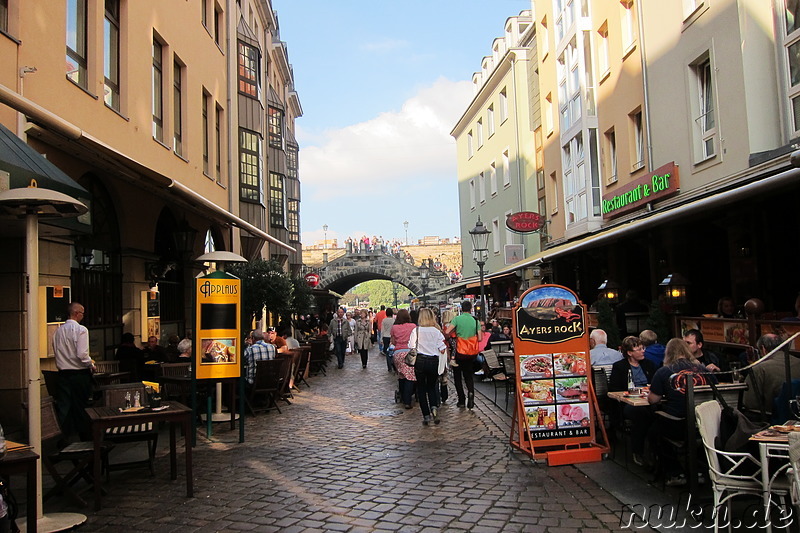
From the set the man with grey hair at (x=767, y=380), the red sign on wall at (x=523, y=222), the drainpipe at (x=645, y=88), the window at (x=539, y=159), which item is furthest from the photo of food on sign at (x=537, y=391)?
the window at (x=539, y=159)

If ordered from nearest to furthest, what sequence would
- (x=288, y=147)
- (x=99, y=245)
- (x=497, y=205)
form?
(x=99, y=245) < (x=497, y=205) < (x=288, y=147)

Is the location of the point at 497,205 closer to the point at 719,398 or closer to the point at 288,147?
the point at 288,147

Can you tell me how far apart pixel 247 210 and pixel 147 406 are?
635 inches

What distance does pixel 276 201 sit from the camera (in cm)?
→ 2758

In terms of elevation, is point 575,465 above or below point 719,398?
below

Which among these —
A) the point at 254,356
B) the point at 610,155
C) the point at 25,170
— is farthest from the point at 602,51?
the point at 25,170

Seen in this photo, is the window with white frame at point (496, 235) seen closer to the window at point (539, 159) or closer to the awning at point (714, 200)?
the window at point (539, 159)

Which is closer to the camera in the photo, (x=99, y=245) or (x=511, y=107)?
(x=99, y=245)

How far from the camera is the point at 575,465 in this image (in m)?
7.11

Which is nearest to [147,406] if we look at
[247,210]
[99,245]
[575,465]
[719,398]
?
[575,465]

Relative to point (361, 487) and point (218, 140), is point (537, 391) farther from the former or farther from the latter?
point (218, 140)

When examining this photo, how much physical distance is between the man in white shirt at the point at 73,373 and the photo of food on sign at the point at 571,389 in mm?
5270

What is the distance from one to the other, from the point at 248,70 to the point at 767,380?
20.2 meters

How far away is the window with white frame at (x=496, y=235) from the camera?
33625 millimetres
